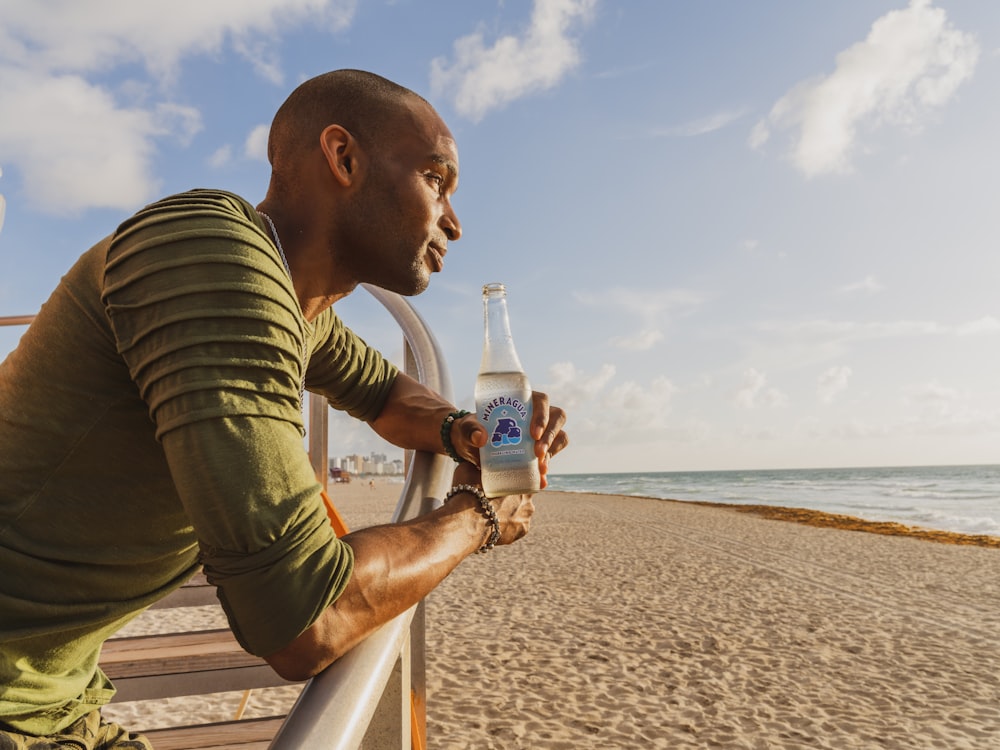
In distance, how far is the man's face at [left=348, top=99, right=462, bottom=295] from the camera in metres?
1.35

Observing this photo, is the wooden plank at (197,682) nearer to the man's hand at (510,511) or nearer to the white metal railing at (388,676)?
the white metal railing at (388,676)

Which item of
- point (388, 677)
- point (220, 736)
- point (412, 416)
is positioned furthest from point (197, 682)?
point (388, 677)

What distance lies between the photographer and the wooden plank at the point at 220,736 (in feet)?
7.34

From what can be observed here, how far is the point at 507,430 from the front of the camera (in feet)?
5.25

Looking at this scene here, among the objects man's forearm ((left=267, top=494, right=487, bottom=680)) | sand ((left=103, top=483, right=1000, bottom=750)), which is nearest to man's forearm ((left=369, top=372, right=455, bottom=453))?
man's forearm ((left=267, top=494, right=487, bottom=680))

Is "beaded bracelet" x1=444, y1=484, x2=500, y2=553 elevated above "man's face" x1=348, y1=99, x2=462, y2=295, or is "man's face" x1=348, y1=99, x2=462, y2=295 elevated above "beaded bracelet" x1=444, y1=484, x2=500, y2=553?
"man's face" x1=348, y1=99, x2=462, y2=295

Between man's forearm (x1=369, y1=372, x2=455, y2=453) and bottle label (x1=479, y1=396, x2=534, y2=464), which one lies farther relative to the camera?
man's forearm (x1=369, y1=372, x2=455, y2=453)

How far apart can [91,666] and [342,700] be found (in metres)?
0.57

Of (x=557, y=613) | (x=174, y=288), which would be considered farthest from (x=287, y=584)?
(x=557, y=613)

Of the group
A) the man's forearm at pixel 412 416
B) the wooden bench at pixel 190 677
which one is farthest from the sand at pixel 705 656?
the man's forearm at pixel 412 416

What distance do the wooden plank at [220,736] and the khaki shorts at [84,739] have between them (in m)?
0.99

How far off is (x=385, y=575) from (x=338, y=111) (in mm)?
886

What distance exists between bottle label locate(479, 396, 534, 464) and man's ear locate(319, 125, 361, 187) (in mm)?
585

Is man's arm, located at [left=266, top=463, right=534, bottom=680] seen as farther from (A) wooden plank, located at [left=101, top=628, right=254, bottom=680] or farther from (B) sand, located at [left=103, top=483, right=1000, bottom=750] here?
(B) sand, located at [left=103, top=483, right=1000, bottom=750]
